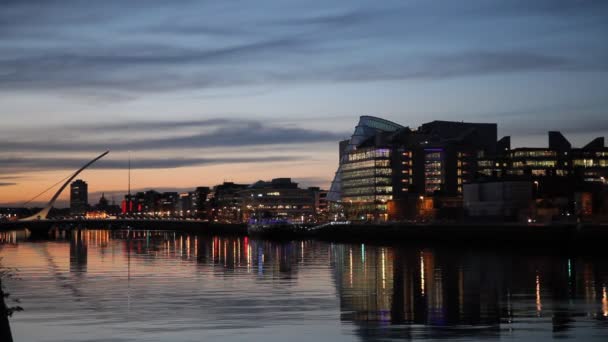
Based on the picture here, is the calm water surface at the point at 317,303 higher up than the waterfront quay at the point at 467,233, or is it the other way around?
the waterfront quay at the point at 467,233

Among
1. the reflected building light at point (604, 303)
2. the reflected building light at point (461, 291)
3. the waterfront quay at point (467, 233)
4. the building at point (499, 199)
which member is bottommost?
the reflected building light at point (604, 303)

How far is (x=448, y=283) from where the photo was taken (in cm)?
4800

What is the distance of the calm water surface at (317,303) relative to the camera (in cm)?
2877

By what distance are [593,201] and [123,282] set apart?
8690cm

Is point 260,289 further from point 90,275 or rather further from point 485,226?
point 485,226

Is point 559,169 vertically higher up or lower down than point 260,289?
higher up

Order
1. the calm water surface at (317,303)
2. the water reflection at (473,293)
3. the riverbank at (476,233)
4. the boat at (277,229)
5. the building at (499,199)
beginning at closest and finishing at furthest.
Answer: the calm water surface at (317,303)
the water reflection at (473,293)
the riverbank at (476,233)
the building at (499,199)
the boat at (277,229)

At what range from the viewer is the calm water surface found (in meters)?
28.8

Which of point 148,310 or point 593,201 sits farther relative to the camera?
point 593,201

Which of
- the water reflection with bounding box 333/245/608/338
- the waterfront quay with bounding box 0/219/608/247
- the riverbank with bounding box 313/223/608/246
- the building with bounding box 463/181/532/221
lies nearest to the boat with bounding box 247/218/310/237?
the waterfront quay with bounding box 0/219/608/247

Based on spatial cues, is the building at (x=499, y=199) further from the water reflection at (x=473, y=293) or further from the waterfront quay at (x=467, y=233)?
the water reflection at (x=473, y=293)

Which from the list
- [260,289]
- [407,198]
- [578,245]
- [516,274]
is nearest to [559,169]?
[407,198]

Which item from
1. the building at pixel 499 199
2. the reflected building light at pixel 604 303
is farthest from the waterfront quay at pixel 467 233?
the reflected building light at pixel 604 303

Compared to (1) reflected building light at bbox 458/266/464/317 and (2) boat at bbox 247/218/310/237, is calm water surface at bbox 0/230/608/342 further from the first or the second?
(2) boat at bbox 247/218/310/237
